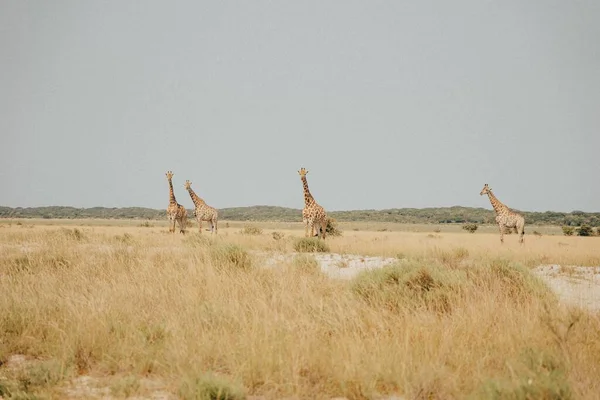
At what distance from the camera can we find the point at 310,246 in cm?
1606

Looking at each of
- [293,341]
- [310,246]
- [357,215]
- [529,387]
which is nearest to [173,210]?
[310,246]

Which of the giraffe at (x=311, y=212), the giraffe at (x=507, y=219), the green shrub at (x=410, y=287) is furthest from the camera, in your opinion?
the giraffe at (x=507, y=219)

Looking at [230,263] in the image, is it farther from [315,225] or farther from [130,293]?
[315,225]

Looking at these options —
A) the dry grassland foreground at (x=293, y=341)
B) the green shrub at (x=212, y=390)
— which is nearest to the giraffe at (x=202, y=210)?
the dry grassland foreground at (x=293, y=341)

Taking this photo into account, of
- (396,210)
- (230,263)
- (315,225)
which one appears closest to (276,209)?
(396,210)

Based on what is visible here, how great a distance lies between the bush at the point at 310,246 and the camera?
15980 mm

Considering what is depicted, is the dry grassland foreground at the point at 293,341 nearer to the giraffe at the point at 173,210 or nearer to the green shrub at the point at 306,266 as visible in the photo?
the green shrub at the point at 306,266

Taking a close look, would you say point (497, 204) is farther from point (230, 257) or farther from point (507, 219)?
point (230, 257)

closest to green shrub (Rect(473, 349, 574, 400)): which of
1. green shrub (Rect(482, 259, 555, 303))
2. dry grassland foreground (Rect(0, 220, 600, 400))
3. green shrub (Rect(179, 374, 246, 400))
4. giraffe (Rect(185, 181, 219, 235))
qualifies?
dry grassland foreground (Rect(0, 220, 600, 400))

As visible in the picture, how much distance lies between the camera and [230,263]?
9258 millimetres

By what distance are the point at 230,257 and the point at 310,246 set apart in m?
6.58

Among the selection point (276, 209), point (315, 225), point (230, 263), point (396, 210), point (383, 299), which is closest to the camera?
point (383, 299)

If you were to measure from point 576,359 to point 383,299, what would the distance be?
2429 mm

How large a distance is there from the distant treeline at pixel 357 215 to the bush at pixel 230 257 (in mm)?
78106
